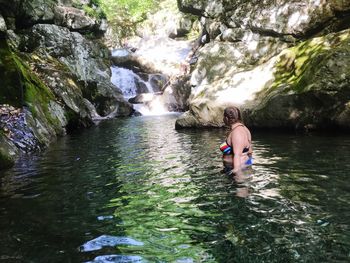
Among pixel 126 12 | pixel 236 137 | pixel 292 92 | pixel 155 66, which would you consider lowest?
pixel 236 137

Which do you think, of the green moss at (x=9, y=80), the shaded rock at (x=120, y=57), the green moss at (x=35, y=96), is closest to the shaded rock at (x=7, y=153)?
the green moss at (x=9, y=80)

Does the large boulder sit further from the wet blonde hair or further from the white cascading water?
the wet blonde hair

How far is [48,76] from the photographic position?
2270cm

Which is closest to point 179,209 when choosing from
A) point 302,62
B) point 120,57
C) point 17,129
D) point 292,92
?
point 17,129

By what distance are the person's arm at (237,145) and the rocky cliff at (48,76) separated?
6519mm

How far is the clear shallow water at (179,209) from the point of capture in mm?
4664

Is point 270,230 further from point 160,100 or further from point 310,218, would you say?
point 160,100

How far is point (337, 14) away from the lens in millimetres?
18172

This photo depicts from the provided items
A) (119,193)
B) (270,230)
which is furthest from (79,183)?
(270,230)

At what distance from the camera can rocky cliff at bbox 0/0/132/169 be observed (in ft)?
47.6

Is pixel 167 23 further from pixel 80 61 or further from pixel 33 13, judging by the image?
pixel 33 13

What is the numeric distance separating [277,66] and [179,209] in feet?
42.8

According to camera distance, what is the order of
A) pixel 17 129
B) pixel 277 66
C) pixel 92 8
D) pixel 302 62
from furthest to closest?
1. pixel 92 8
2. pixel 277 66
3. pixel 302 62
4. pixel 17 129

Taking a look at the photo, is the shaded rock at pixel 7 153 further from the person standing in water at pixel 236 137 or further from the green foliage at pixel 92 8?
the green foliage at pixel 92 8
